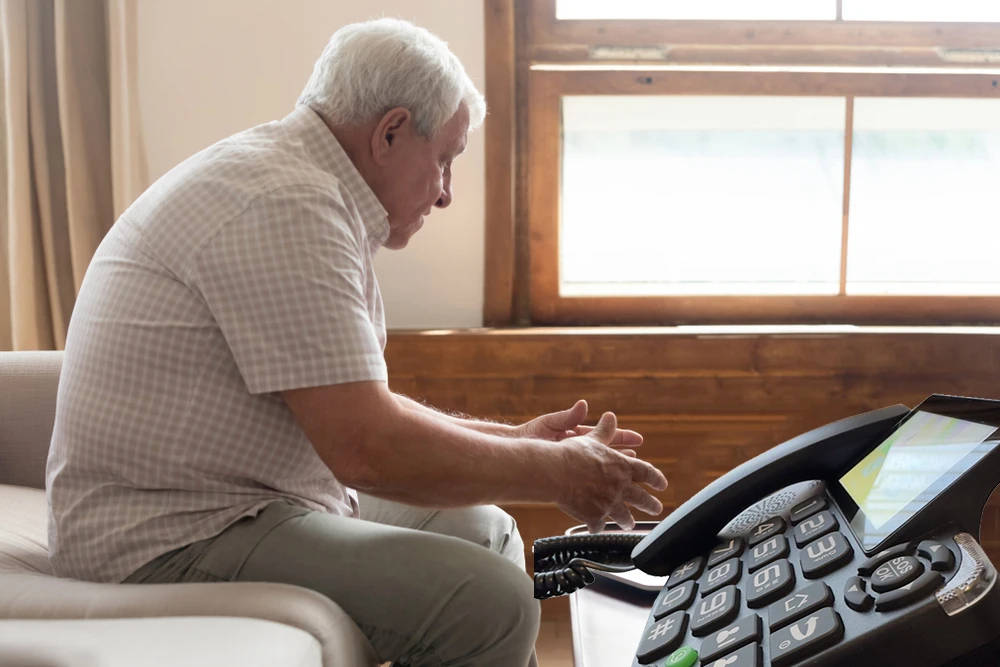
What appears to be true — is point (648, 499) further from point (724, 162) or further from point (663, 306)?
point (724, 162)

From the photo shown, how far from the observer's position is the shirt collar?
1.08 metres

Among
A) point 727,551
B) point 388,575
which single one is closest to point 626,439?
point 388,575

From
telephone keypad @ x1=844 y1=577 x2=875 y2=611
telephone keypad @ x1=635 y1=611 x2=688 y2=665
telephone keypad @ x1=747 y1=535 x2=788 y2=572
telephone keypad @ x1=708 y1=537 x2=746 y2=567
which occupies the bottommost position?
telephone keypad @ x1=635 y1=611 x2=688 y2=665

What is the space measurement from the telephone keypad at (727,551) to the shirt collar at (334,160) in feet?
2.12

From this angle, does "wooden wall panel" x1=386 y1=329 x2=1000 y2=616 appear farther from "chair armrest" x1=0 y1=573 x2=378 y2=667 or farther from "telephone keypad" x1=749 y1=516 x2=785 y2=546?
"telephone keypad" x1=749 y1=516 x2=785 y2=546

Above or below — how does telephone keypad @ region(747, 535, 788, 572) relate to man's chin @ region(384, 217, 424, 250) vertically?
below

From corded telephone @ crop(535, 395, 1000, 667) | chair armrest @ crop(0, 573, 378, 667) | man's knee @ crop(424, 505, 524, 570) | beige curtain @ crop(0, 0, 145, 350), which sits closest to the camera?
corded telephone @ crop(535, 395, 1000, 667)

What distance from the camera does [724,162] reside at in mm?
2223

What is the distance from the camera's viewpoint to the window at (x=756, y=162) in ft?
7.12

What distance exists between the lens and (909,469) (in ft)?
1.94

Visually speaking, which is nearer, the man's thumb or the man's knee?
the man's thumb

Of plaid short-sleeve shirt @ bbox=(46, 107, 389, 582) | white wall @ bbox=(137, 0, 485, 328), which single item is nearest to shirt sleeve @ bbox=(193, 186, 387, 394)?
plaid short-sleeve shirt @ bbox=(46, 107, 389, 582)

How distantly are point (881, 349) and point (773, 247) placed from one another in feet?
1.29

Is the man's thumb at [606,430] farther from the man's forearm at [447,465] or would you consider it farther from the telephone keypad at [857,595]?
the telephone keypad at [857,595]
